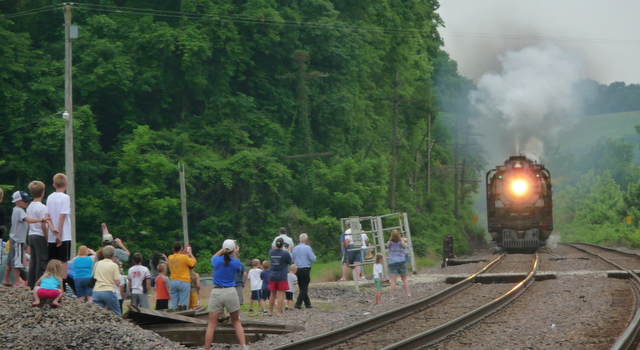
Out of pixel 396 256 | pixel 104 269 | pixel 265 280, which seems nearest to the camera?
pixel 104 269

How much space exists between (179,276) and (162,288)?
29.6 inches

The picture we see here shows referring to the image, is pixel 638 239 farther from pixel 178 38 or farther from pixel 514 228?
pixel 178 38

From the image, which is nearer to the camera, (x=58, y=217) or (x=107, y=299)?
(x=58, y=217)

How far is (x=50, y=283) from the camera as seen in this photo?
1309 centimetres

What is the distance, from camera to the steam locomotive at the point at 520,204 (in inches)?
1473

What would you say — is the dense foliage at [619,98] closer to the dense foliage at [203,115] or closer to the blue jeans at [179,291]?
the dense foliage at [203,115]

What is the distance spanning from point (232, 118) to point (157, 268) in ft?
85.4

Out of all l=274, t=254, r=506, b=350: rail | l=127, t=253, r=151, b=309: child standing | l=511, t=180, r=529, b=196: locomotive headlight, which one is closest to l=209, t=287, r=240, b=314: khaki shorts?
l=274, t=254, r=506, b=350: rail

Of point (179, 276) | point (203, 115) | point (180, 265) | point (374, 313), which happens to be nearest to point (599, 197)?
point (203, 115)

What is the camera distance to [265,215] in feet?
146

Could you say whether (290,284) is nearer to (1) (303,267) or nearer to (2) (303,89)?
(1) (303,267)

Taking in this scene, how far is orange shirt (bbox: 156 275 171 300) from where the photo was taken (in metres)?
18.6

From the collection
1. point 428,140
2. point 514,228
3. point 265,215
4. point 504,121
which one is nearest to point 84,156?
point 265,215

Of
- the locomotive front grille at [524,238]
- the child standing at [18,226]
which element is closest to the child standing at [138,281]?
the child standing at [18,226]
